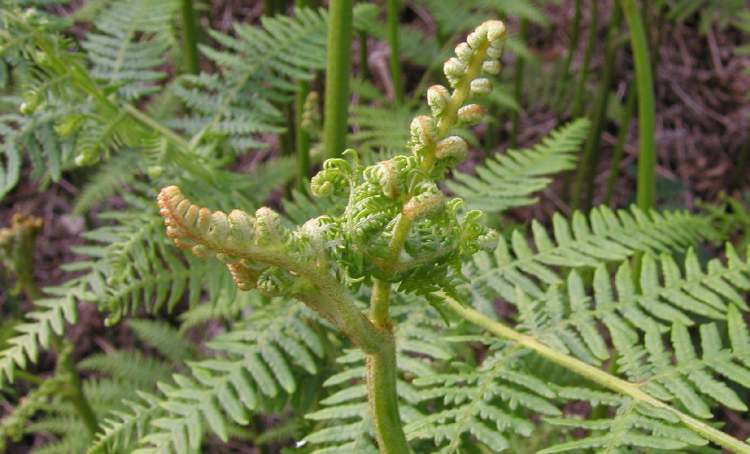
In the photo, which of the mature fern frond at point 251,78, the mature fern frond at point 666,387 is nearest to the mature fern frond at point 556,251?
the mature fern frond at point 666,387

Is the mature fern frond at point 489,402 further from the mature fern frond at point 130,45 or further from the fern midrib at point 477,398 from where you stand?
the mature fern frond at point 130,45

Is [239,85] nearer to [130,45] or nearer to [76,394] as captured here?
[130,45]

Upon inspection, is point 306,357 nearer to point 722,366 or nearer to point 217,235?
point 722,366

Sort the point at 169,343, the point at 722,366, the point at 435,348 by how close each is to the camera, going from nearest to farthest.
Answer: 1. the point at 722,366
2. the point at 435,348
3. the point at 169,343

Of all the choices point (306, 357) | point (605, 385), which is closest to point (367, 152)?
point (306, 357)

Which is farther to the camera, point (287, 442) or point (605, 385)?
point (287, 442)

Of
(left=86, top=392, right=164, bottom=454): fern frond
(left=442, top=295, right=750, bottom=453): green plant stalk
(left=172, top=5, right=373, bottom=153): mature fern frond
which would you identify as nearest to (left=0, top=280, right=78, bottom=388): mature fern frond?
(left=86, top=392, right=164, bottom=454): fern frond
